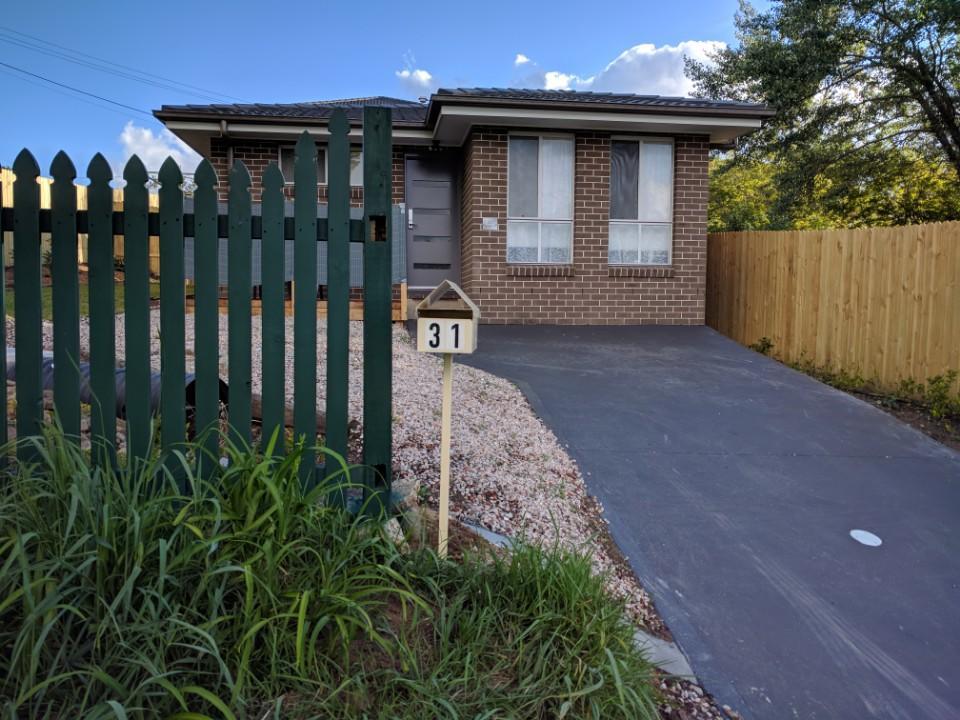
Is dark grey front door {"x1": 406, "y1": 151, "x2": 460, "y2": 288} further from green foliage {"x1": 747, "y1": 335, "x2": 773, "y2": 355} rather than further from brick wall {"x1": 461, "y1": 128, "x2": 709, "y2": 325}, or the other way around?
green foliage {"x1": 747, "y1": 335, "x2": 773, "y2": 355}

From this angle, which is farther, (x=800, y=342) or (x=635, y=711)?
(x=800, y=342)

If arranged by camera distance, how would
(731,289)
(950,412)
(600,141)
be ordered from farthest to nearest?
1. (731,289)
2. (600,141)
3. (950,412)

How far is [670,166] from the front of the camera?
11117mm

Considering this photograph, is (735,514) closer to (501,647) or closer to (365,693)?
(501,647)

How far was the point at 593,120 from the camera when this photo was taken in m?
10.3

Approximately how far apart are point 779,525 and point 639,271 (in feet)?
23.3

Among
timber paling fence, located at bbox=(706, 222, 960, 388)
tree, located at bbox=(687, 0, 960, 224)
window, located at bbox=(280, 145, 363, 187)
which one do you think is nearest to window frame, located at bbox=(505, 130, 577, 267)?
window, located at bbox=(280, 145, 363, 187)

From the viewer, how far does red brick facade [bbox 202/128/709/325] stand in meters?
10.7

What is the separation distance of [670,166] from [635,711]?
33.2 ft

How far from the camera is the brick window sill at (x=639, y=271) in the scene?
11.0 m

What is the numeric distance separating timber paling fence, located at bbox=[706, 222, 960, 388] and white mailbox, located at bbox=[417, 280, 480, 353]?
22.6 feet

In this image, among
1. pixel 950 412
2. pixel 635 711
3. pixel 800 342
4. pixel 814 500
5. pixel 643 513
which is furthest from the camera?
pixel 800 342

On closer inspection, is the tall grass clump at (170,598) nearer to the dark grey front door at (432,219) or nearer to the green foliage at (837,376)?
the green foliage at (837,376)

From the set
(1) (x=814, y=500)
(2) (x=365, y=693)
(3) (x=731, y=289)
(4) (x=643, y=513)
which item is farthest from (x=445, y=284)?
(3) (x=731, y=289)
